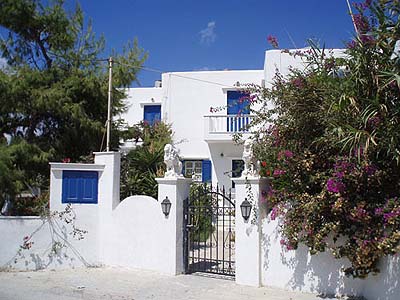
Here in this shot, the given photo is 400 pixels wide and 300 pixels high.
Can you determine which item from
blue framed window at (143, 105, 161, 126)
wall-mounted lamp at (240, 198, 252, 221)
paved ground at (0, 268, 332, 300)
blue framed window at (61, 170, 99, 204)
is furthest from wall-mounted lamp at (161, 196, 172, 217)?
blue framed window at (143, 105, 161, 126)

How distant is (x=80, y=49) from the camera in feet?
43.9

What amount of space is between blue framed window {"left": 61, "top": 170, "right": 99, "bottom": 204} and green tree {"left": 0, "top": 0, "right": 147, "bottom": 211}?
1771mm

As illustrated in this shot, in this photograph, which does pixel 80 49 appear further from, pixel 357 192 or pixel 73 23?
pixel 357 192

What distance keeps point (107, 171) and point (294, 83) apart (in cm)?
509

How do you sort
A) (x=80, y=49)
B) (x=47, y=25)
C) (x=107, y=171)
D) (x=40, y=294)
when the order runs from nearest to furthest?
(x=40, y=294) → (x=107, y=171) → (x=47, y=25) → (x=80, y=49)

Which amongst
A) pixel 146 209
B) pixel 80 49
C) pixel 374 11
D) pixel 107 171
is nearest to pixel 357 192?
pixel 374 11

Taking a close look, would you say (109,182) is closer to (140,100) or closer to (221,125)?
(221,125)

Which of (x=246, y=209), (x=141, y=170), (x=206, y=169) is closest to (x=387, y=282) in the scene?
(x=246, y=209)

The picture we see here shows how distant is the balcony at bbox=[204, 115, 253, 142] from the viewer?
63.9ft

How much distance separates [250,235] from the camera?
8.66 m

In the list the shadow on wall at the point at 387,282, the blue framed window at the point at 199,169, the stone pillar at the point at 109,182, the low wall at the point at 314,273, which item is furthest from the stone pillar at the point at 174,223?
the blue framed window at the point at 199,169

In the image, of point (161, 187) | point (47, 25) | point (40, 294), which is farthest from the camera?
point (47, 25)

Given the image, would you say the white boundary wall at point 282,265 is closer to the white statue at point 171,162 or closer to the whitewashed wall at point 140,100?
the white statue at point 171,162

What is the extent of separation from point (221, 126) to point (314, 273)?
12.5 m
